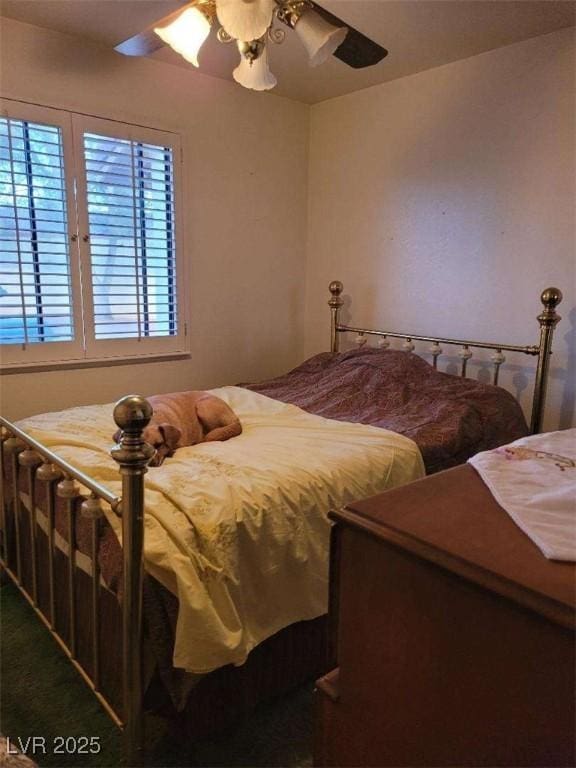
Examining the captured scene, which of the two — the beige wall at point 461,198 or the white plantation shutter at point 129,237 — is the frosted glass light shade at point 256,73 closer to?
the white plantation shutter at point 129,237

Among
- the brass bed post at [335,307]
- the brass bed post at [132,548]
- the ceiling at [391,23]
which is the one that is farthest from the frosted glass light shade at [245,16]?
the brass bed post at [335,307]

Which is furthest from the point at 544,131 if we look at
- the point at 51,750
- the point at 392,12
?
the point at 51,750

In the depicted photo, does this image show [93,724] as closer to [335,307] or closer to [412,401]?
[412,401]

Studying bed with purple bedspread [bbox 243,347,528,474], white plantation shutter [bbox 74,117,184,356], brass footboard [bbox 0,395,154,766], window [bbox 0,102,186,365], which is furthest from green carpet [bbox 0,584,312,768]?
white plantation shutter [bbox 74,117,184,356]

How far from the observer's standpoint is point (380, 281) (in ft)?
10.3

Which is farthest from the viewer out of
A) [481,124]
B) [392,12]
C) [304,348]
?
[304,348]

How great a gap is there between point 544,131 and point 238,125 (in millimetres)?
1681

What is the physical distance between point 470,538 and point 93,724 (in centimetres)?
138

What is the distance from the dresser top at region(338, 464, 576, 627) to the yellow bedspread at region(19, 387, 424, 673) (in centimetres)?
65

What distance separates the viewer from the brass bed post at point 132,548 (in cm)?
100

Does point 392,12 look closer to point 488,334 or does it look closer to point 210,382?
point 488,334

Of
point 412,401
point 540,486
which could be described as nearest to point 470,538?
point 540,486

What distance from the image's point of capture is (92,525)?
4.13 ft

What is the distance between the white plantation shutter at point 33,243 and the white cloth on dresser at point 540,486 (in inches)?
88.3
